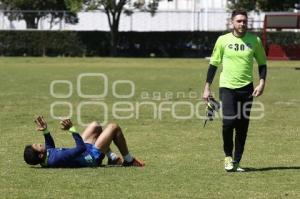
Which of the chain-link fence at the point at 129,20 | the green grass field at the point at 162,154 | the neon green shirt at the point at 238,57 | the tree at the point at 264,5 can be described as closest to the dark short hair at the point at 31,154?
the green grass field at the point at 162,154

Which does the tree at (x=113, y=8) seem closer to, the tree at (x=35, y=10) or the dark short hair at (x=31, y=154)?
the tree at (x=35, y=10)

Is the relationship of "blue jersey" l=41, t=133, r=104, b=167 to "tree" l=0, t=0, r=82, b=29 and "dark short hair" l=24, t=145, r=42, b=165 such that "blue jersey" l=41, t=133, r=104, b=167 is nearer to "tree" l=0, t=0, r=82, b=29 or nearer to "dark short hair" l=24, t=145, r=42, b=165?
"dark short hair" l=24, t=145, r=42, b=165

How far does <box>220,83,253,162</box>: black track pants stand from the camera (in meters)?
10.0

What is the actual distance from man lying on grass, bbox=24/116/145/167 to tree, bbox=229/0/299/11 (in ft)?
171

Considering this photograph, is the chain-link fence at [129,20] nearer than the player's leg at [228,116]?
No

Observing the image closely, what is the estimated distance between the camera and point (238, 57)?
1005 cm

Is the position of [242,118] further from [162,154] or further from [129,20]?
[129,20]

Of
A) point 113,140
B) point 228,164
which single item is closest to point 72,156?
point 113,140

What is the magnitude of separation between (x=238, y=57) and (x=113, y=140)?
6.47 feet

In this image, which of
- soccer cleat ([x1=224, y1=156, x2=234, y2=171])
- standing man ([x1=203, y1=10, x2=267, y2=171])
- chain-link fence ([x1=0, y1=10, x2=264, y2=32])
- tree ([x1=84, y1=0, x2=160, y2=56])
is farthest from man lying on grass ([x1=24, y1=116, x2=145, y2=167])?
chain-link fence ([x1=0, y1=10, x2=264, y2=32])

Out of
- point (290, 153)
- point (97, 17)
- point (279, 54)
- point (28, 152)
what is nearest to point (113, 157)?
point (28, 152)

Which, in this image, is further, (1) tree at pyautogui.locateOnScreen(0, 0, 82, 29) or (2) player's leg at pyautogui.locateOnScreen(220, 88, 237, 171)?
(1) tree at pyautogui.locateOnScreen(0, 0, 82, 29)

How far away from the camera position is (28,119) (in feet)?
56.0

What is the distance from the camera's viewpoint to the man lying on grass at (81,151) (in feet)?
32.7
